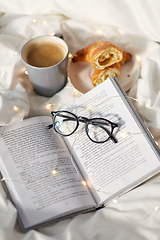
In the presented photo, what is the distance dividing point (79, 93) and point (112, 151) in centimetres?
27

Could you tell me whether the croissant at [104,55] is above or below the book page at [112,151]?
above

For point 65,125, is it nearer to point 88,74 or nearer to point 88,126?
point 88,126

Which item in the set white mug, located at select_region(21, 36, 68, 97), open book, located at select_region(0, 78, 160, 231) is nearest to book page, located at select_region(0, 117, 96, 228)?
open book, located at select_region(0, 78, 160, 231)

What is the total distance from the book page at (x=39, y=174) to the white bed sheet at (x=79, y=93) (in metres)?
0.04

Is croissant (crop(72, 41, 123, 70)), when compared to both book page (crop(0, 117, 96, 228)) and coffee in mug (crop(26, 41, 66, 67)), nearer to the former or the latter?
coffee in mug (crop(26, 41, 66, 67))

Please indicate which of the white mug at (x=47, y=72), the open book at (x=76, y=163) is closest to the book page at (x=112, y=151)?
the open book at (x=76, y=163)

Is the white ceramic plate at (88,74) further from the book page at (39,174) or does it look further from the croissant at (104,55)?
the book page at (39,174)

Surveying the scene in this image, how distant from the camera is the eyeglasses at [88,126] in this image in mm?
720

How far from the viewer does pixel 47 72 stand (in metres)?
0.74

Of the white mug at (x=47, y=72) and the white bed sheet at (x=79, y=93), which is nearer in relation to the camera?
the white bed sheet at (x=79, y=93)

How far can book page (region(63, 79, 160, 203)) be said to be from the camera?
0.67 metres

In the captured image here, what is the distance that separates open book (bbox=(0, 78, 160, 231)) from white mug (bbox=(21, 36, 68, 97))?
0.42ft

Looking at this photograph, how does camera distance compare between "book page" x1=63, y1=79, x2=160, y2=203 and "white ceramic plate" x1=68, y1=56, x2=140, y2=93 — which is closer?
"book page" x1=63, y1=79, x2=160, y2=203

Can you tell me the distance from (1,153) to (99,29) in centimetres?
59
